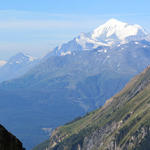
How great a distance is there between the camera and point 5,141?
15.1 meters

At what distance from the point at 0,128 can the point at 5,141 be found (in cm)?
55

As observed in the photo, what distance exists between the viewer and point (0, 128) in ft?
49.6

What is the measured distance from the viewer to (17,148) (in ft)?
51.6

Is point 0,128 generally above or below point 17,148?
above

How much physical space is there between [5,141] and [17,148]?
82cm

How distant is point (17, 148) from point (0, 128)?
1238 mm
